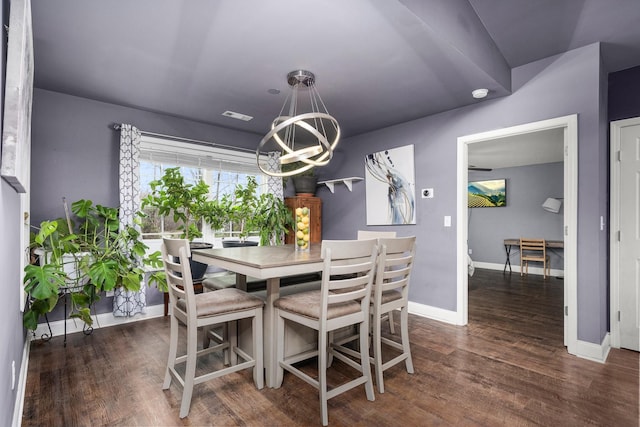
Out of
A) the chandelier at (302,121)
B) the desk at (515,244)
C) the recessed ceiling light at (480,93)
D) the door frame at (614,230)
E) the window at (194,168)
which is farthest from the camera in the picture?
the desk at (515,244)

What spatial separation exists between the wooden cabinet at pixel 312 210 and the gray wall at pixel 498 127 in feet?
1.10

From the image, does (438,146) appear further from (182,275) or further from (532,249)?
(532,249)

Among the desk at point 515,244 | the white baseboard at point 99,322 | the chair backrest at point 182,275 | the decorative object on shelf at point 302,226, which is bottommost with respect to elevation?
the white baseboard at point 99,322

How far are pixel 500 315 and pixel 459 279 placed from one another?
82 cm

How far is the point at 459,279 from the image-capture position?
3.46 metres

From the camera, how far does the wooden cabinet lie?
4.81 metres

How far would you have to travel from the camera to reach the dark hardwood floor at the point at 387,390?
5.89 feet

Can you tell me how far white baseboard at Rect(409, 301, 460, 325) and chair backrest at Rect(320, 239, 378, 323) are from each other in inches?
77.3

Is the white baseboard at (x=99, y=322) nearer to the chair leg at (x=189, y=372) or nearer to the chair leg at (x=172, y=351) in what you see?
the chair leg at (x=172, y=351)

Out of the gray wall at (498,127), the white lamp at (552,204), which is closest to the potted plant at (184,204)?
the gray wall at (498,127)

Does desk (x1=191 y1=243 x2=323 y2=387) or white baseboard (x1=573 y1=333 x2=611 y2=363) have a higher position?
desk (x1=191 y1=243 x2=323 y2=387)

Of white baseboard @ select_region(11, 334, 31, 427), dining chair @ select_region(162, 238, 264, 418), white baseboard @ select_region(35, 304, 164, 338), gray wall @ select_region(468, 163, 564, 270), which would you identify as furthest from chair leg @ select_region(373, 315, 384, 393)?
gray wall @ select_region(468, 163, 564, 270)

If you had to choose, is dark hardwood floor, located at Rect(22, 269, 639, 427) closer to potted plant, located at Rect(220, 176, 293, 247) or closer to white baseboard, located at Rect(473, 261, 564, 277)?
potted plant, located at Rect(220, 176, 293, 247)

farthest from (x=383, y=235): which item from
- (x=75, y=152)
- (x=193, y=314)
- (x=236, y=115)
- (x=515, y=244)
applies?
(x=515, y=244)
